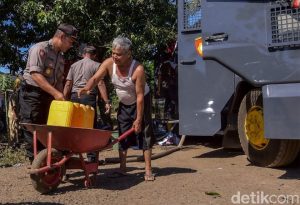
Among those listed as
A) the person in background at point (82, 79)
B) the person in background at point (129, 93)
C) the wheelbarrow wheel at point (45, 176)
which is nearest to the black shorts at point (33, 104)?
the person in background at point (129, 93)

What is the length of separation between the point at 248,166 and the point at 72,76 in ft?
9.21

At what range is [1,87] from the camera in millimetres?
10398

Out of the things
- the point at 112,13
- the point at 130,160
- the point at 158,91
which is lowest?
the point at 130,160

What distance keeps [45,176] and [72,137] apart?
1.70ft

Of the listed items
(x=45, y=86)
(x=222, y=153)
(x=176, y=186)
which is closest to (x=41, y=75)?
(x=45, y=86)

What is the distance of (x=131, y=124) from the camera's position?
19.8 feet

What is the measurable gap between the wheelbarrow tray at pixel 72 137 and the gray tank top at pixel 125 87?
67cm

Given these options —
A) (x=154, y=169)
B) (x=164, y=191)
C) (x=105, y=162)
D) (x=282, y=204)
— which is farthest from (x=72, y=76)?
(x=282, y=204)

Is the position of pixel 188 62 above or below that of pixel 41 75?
above

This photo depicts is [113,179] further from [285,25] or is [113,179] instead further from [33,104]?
[285,25]

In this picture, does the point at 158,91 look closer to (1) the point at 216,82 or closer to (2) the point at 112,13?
(2) the point at 112,13

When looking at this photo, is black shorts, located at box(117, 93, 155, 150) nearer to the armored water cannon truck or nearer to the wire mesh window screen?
the armored water cannon truck

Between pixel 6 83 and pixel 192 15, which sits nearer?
pixel 192 15

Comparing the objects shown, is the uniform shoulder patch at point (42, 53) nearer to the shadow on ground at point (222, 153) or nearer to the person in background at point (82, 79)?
the person in background at point (82, 79)
